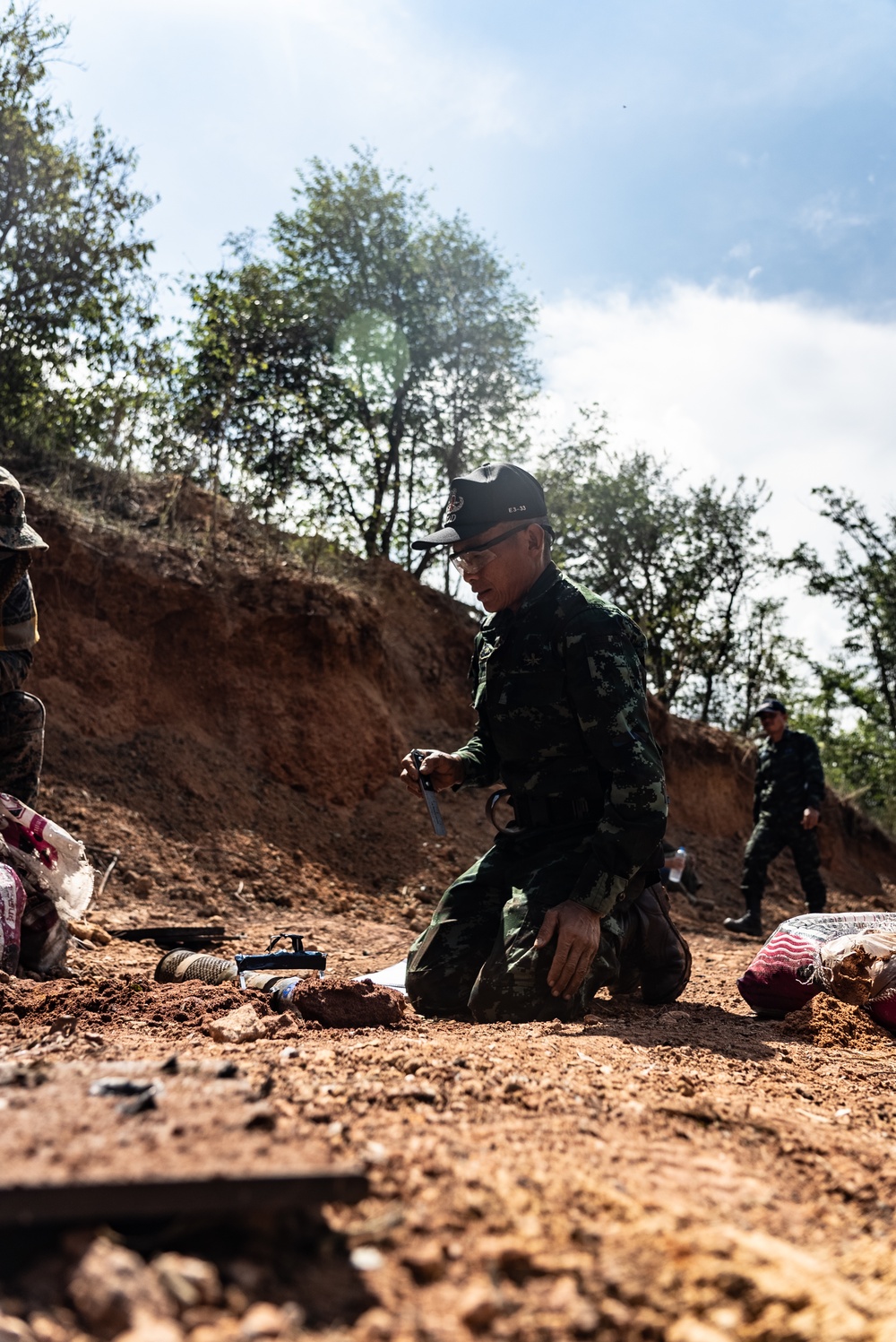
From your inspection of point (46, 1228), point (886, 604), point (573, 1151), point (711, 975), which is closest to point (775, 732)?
point (711, 975)

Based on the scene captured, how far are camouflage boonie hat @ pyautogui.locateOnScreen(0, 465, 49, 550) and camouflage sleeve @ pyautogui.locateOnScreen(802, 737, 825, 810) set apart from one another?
728cm

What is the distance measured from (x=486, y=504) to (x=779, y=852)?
268 inches

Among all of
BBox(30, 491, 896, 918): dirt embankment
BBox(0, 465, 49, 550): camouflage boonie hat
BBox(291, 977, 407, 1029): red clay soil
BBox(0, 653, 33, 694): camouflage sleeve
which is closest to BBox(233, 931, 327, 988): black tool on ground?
BBox(291, 977, 407, 1029): red clay soil

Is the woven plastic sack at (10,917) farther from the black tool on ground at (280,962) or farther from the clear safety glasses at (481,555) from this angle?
the clear safety glasses at (481,555)

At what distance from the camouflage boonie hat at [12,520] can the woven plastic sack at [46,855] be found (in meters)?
1.00

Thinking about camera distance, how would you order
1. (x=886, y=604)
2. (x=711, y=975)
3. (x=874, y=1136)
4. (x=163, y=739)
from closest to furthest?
(x=874, y=1136), (x=711, y=975), (x=163, y=739), (x=886, y=604)

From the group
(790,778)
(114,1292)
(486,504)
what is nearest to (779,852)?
(790,778)

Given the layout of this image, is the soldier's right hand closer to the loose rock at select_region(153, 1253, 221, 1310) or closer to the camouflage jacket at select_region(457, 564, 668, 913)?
the camouflage jacket at select_region(457, 564, 668, 913)

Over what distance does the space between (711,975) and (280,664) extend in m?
→ 5.20

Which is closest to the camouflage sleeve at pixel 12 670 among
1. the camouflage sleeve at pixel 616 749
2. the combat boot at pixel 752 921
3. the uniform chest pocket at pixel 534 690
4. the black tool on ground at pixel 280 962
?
the black tool on ground at pixel 280 962

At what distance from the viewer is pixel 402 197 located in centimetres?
1347

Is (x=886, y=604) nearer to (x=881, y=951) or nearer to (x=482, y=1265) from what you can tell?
(x=881, y=951)

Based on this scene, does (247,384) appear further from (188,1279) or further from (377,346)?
(188,1279)

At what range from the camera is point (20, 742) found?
13.4ft
